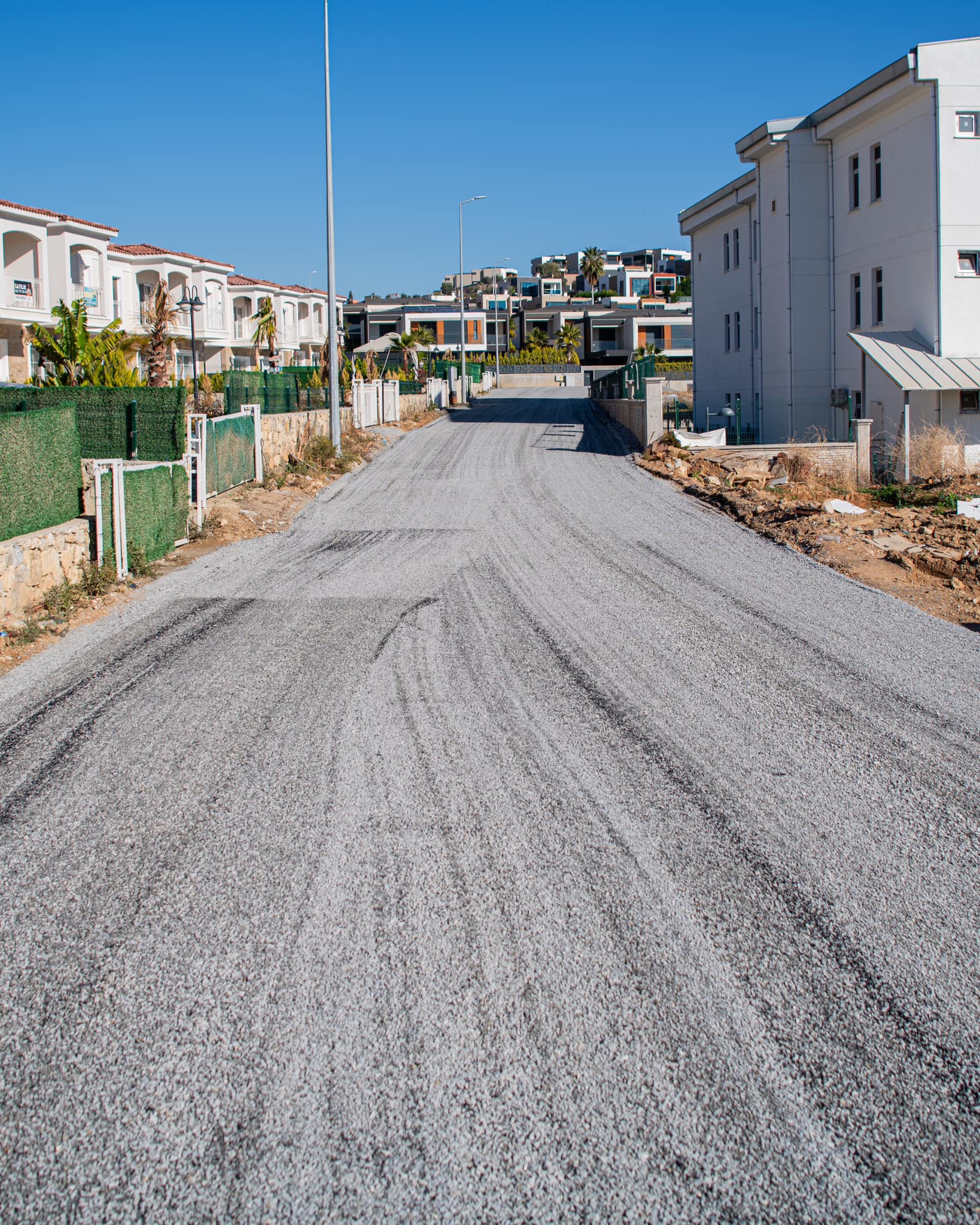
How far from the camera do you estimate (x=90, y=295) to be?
48.1m

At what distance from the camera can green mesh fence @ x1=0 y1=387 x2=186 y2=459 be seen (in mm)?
18125

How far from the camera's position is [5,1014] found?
4.40 metres

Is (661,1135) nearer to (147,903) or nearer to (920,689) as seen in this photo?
(147,903)

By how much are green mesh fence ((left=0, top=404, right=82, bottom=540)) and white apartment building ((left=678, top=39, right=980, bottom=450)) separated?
21477mm

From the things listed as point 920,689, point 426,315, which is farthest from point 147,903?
point 426,315

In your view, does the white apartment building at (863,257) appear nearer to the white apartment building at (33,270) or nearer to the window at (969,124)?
the window at (969,124)

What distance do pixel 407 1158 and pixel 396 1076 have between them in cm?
42

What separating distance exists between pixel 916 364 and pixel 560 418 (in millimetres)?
20677

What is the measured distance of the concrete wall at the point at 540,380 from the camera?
317 feet

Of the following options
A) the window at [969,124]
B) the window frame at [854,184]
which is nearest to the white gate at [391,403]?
the window frame at [854,184]

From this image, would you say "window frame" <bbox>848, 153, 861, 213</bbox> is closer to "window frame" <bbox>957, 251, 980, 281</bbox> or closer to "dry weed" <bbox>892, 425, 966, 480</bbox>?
"window frame" <bbox>957, 251, 980, 281</bbox>

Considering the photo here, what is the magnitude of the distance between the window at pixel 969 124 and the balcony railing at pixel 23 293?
32894 mm

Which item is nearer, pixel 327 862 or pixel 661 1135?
pixel 661 1135

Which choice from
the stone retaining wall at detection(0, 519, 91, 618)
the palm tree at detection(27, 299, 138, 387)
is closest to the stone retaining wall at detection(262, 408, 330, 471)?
the palm tree at detection(27, 299, 138, 387)
